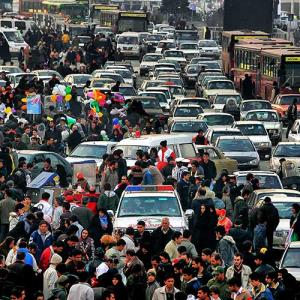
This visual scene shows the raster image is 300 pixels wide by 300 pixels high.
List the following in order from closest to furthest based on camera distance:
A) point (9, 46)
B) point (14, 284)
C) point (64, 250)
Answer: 1. point (14, 284)
2. point (64, 250)
3. point (9, 46)

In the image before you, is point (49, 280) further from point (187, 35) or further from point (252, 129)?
point (187, 35)

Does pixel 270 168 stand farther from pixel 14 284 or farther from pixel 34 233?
pixel 14 284

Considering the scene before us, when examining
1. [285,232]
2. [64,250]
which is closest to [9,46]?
[285,232]

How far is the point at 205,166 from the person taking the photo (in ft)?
115

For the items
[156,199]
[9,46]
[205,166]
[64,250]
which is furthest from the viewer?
[9,46]

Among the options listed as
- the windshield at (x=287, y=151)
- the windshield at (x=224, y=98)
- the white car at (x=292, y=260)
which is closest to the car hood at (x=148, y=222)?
the white car at (x=292, y=260)

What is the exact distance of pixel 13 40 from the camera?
270 feet

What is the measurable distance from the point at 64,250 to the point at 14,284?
2612 mm

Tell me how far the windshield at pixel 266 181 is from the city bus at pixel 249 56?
28.6 metres

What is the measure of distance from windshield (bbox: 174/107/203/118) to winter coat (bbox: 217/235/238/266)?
25.1m

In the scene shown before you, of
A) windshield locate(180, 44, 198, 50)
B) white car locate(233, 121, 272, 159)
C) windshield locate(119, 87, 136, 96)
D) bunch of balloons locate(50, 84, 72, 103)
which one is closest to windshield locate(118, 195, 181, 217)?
white car locate(233, 121, 272, 159)

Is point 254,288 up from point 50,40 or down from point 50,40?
up

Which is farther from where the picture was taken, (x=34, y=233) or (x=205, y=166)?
(x=205, y=166)

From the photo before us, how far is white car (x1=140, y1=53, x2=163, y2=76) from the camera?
7762 centimetres
